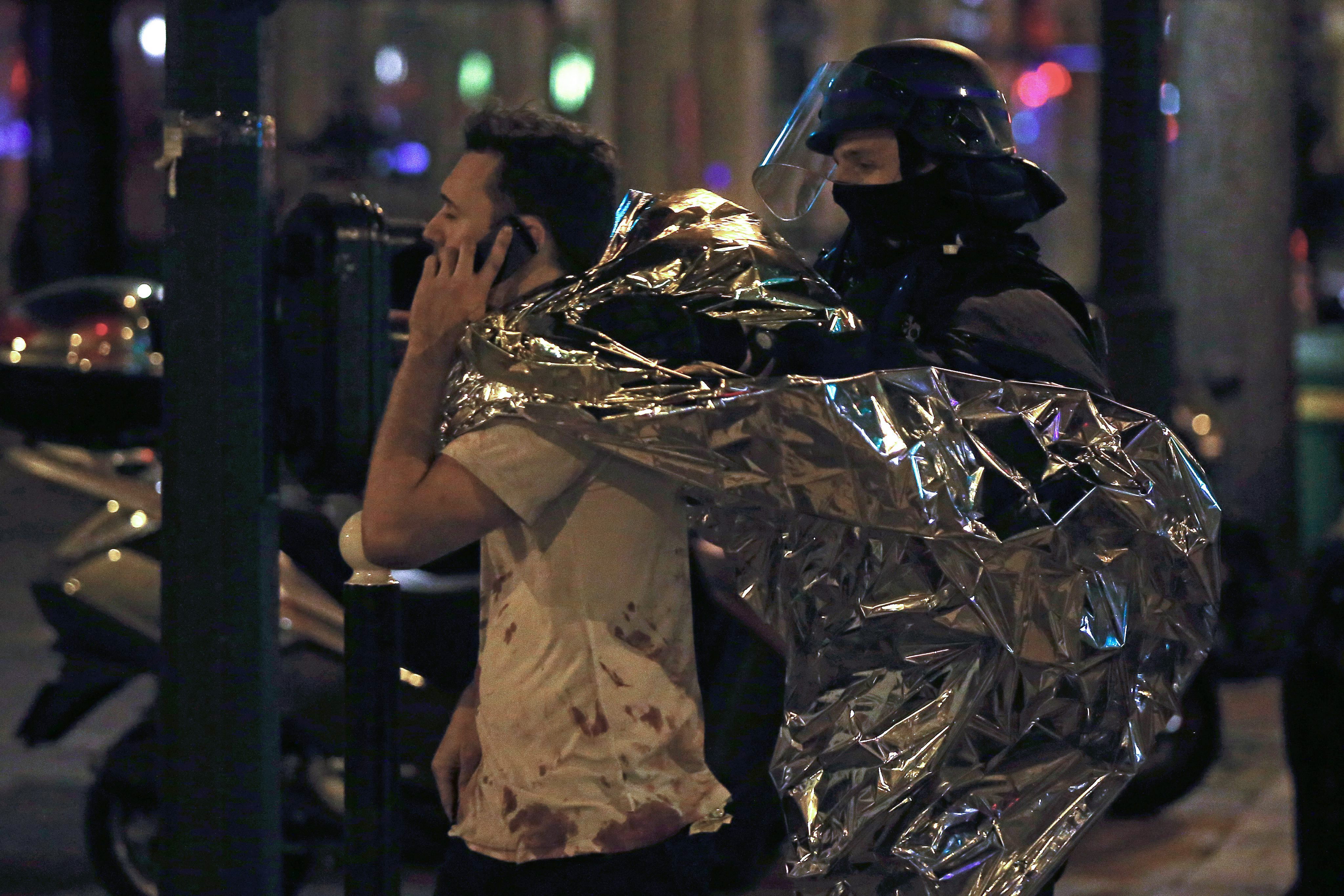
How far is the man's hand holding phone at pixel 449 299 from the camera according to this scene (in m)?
2.51

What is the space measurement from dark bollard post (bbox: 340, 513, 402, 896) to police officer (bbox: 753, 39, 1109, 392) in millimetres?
914

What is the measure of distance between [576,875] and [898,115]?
4.54 ft

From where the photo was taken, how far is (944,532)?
2480 millimetres

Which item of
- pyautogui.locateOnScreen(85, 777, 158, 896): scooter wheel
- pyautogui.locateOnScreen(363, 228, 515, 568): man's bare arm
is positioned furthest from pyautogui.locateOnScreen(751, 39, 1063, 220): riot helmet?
pyautogui.locateOnScreen(85, 777, 158, 896): scooter wheel

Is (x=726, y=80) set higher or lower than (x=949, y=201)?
higher

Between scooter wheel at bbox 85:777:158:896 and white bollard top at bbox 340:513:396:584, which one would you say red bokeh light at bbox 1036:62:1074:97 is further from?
white bollard top at bbox 340:513:396:584

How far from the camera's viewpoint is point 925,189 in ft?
10.2

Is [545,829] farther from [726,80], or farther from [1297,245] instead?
[726,80]

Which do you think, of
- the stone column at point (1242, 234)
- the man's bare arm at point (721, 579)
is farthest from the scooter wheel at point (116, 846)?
the stone column at point (1242, 234)

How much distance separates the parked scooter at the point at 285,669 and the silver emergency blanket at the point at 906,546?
186 centimetres

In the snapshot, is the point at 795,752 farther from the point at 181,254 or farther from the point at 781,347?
the point at 181,254

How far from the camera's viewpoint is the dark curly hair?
263 cm

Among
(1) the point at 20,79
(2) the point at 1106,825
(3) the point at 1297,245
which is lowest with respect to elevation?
(2) the point at 1106,825

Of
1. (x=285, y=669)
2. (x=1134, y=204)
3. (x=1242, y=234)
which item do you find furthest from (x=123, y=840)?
(x=1242, y=234)
